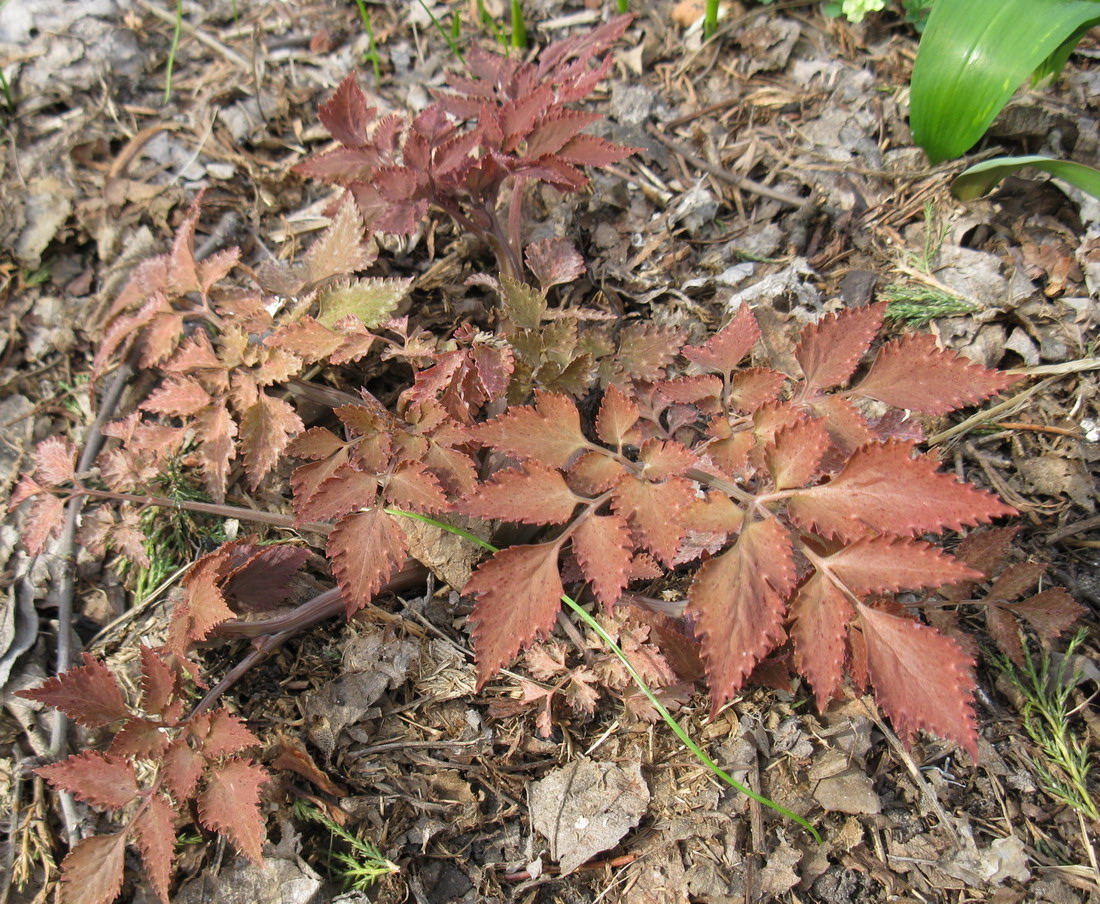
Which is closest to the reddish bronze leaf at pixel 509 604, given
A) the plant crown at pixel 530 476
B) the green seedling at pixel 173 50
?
the plant crown at pixel 530 476

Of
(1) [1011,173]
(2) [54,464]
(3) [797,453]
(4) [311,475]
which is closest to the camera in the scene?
(3) [797,453]

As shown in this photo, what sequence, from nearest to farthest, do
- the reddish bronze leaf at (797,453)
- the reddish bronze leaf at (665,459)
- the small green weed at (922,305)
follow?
the reddish bronze leaf at (797,453) → the reddish bronze leaf at (665,459) → the small green weed at (922,305)

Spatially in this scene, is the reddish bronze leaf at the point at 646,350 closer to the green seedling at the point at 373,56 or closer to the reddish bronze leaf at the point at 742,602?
the reddish bronze leaf at the point at 742,602

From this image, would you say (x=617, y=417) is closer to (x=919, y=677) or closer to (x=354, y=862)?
(x=919, y=677)

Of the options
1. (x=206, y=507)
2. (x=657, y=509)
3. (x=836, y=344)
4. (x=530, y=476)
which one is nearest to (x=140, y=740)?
(x=206, y=507)

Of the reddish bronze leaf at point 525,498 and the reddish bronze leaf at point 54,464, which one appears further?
the reddish bronze leaf at point 54,464

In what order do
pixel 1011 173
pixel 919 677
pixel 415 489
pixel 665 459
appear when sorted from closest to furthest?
pixel 919 677 → pixel 665 459 → pixel 415 489 → pixel 1011 173
